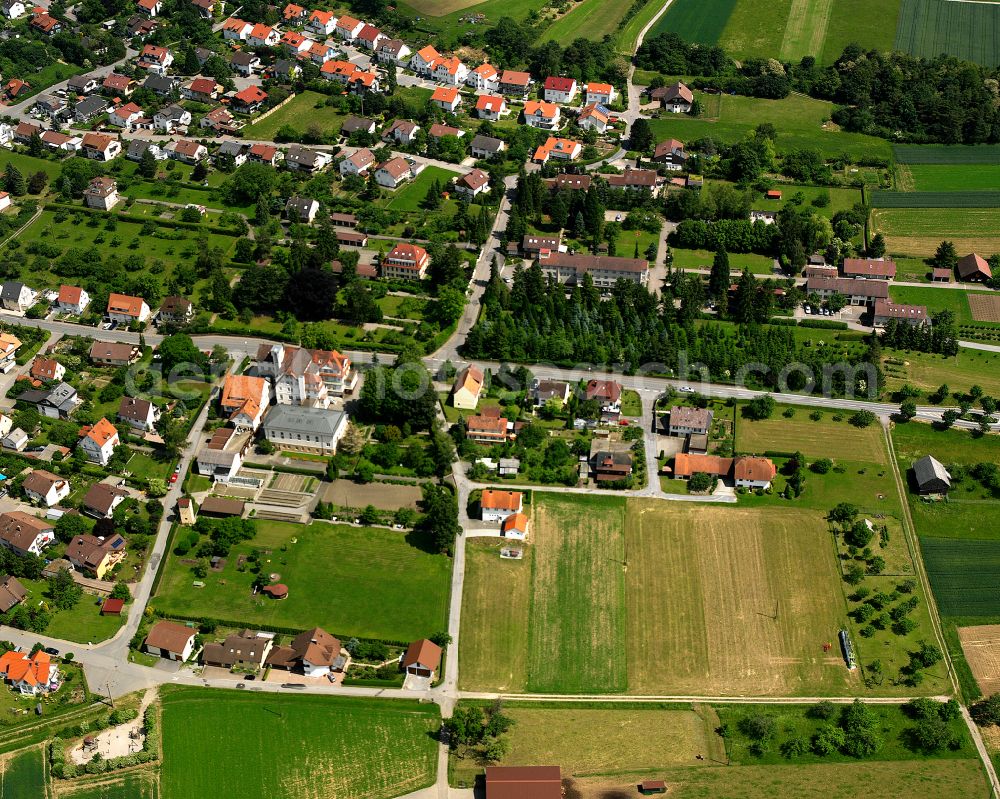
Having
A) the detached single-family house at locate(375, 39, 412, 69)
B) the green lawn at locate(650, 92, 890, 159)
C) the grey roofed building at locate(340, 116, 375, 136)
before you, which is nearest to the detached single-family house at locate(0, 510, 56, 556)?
the grey roofed building at locate(340, 116, 375, 136)

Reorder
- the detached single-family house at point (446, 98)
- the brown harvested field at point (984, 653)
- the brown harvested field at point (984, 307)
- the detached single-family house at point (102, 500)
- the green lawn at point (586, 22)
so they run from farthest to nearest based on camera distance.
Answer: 1. the green lawn at point (586, 22)
2. the detached single-family house at point (446, 98)
3. the brown harvested field at point (984, 307)
4. the detached single-family house at point (102, 500)
5. the brown harvested field at point (984, 653)

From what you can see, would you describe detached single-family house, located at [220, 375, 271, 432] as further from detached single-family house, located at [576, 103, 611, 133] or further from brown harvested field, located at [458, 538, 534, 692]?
detached single-family house, located at [576, 103, 611, 133]

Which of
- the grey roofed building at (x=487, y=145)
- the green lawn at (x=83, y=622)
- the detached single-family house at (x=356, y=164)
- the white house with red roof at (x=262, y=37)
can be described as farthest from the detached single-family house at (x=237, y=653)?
the white house with red roof at (x=262, y=37)

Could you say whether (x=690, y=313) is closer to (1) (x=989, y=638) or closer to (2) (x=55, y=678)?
(1) (x=989, y=638)

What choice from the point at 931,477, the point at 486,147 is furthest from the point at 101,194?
the point at 931,477

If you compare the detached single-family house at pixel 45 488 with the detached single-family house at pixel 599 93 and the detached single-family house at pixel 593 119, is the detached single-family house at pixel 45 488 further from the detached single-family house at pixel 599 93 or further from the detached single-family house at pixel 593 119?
the detached single-family house at pixel 599 93

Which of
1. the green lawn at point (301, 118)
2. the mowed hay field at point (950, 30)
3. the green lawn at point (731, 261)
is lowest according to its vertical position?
the green lawn at point (301, 118)
